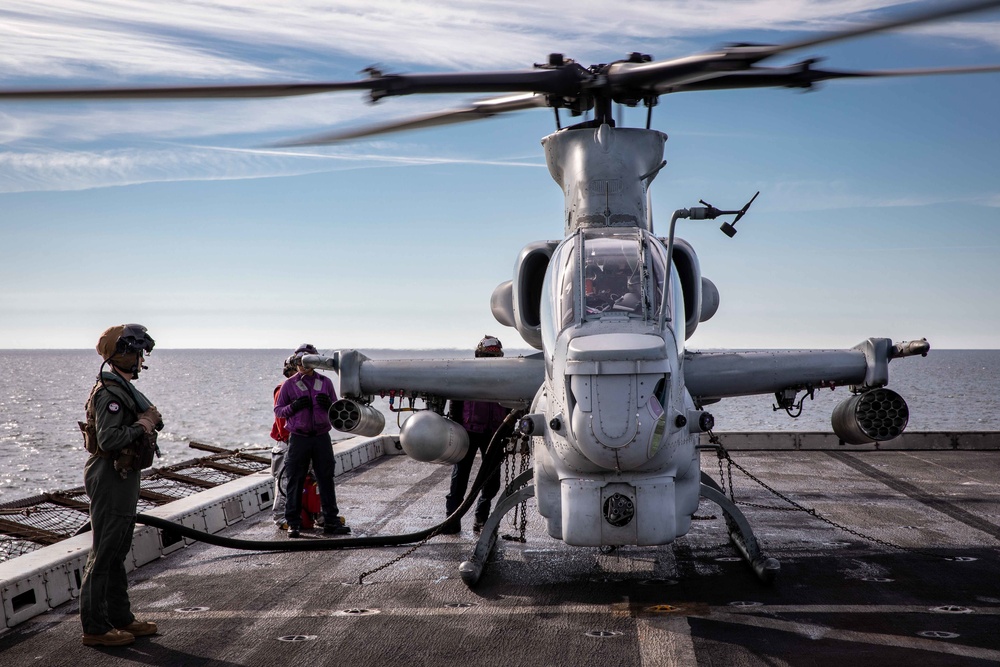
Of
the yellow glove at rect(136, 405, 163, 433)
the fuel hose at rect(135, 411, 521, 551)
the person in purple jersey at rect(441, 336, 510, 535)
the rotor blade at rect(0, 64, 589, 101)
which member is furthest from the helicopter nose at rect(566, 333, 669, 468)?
the person in purple jersey at rect(441, 336, 510, 535)

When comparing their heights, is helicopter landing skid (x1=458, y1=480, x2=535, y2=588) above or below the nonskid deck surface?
above

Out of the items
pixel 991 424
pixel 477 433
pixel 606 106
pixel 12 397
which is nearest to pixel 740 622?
pixel 477 433

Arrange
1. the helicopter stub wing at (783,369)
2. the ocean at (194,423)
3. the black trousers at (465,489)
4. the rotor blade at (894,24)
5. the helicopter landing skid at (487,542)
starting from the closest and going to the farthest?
the rotor blade at (894,24)
the helicopter landing skid at (487,542)
the helicopter stub wing at (783,369)
the black trousers at (465,489)
the ocean at (194,423)

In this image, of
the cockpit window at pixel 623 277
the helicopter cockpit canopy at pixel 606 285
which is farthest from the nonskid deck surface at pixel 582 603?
the cockpit window at pixel 623 277

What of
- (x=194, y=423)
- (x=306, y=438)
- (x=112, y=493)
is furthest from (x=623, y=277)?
(x=194, y=423)

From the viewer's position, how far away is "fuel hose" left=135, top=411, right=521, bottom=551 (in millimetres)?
9148

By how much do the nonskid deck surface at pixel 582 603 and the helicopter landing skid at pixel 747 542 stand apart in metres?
0.15

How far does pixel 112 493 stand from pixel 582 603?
12.9 feet

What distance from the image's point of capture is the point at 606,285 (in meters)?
7.96

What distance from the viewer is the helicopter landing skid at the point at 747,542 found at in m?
8.23

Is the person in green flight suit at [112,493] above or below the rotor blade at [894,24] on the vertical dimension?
below

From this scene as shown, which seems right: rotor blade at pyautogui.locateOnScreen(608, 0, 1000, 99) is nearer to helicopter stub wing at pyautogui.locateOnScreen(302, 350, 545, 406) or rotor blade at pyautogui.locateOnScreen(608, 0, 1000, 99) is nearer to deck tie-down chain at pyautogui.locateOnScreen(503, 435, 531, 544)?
helicopter stub wing at pyautogui.locateOnScreen(302, 350, 545, 406)

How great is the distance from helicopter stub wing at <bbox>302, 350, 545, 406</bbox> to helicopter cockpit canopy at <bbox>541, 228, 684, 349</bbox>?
1162 mm

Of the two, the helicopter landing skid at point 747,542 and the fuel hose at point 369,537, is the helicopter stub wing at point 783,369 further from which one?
the fuel hose at point 369,537
